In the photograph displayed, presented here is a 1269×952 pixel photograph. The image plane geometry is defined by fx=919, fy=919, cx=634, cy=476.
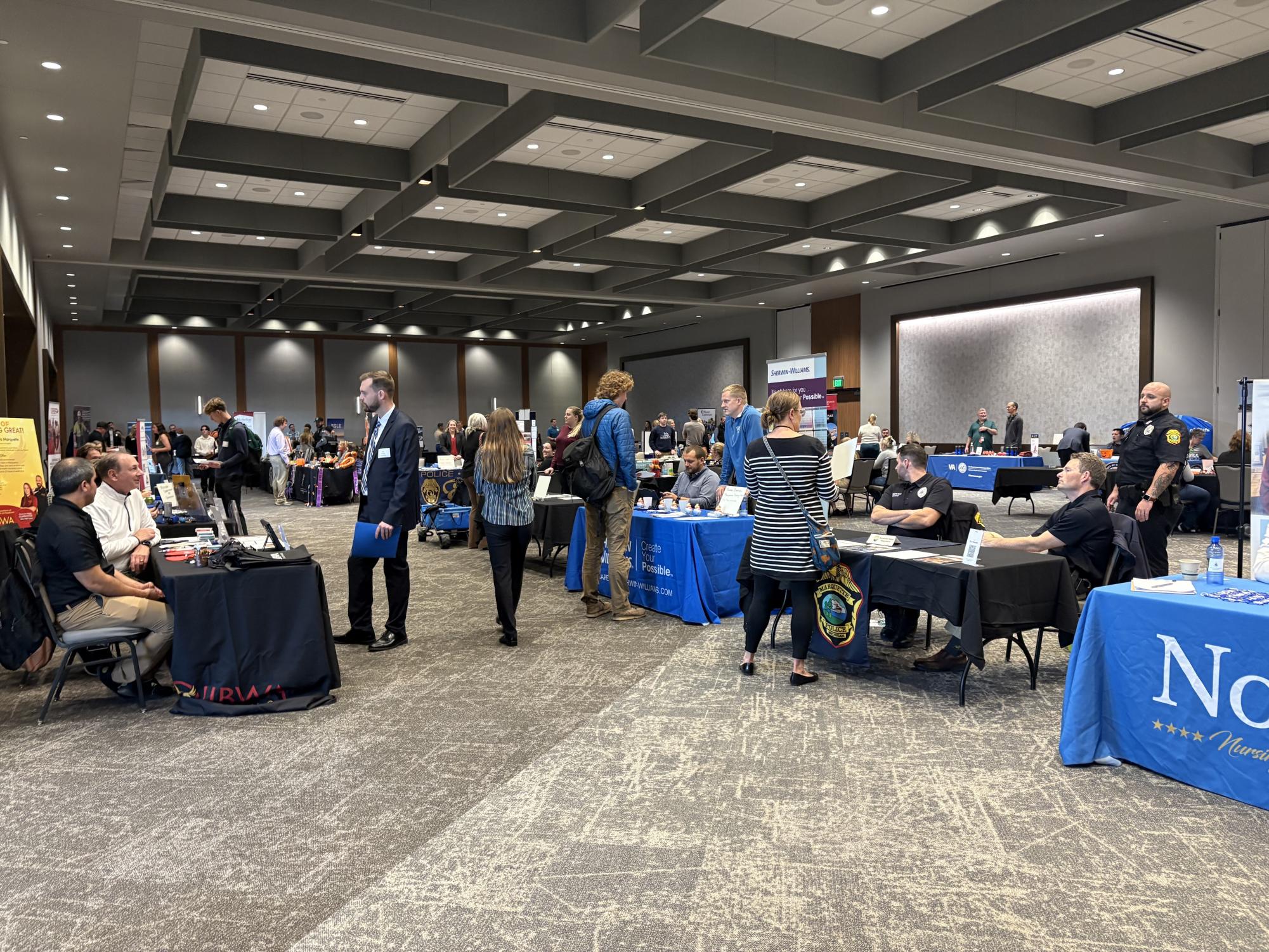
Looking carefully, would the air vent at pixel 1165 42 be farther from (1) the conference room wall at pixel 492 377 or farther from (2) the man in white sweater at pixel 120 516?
(1) the conference room wall at pixel 492 377

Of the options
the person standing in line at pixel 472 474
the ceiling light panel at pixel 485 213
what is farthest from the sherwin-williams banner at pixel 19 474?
the ceiling light panel at pixel 485 213

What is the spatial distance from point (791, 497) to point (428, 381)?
934 inches

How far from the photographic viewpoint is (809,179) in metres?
10.9

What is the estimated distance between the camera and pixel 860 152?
9.12 metres

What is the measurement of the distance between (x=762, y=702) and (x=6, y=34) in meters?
5.65

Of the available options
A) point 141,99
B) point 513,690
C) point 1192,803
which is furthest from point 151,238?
point 1192,803

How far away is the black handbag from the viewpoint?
4066mm

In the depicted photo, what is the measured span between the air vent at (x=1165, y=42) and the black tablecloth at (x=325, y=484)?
11758mm

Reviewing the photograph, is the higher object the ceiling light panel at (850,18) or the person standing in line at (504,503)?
the ceiling light panel at (850,18)

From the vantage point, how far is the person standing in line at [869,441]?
1361 centimetres

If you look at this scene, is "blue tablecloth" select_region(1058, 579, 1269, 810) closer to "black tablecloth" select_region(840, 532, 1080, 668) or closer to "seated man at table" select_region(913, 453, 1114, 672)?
"black tablecloth" select_region(840, 532, 1080, 668)

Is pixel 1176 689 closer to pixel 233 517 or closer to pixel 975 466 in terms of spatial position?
pixel 233 517

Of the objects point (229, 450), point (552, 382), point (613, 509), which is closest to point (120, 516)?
point (613, 509)

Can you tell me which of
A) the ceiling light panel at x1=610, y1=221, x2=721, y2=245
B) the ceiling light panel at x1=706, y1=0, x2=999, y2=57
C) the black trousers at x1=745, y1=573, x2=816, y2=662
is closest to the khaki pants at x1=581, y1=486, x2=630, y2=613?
the black trousers at x1=745, y1=573, x2=816, y2=662
